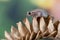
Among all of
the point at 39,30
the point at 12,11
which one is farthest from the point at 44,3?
the point at 39,30

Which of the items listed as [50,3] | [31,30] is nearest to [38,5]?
[50,3]

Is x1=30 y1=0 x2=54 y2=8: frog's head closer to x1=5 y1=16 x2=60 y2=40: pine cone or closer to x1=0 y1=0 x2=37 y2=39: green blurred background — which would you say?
x1=0 y1=0 x2=37 y2=39: green blurred background

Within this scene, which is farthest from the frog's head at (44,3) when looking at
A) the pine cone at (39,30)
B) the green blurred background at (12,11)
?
the pine cone at (39,30)

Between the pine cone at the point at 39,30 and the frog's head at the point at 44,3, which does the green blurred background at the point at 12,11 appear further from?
the pine cone at the point at 39,30

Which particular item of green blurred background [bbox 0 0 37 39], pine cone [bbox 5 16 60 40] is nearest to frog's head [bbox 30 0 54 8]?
green blurred background [bbox 0 0 37 39]

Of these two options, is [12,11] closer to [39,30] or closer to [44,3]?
[44,3]

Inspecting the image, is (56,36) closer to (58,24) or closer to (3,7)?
(58,24)
